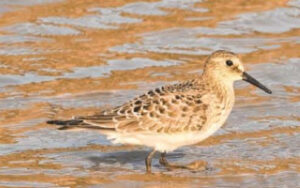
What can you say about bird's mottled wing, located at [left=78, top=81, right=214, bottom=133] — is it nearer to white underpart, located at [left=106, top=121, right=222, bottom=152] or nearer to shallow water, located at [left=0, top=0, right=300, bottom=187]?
white underpart, located at [left=106, top=121, right=222, bottom=152]

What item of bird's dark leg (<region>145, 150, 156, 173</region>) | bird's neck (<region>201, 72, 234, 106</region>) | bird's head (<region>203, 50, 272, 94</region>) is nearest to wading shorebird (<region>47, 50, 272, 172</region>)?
bird's dark leg (<region>145, 150, 156, 173</region>)

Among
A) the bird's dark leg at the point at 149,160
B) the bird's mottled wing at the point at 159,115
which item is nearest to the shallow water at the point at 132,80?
the bird's dark leg at the point at 149,160

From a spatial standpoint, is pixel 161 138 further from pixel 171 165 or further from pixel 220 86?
pixel 220 86

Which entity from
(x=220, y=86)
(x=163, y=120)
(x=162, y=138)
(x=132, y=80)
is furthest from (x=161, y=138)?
(x=132, y=80)

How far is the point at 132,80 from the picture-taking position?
15250 millimetres

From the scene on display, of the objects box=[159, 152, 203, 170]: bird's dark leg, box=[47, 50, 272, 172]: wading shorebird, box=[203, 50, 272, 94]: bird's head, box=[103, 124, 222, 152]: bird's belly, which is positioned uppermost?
box=[203, 50, 272, 94]: bird's head

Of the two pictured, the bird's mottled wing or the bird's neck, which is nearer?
the bird's mottled wing

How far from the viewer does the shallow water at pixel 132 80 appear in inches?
465

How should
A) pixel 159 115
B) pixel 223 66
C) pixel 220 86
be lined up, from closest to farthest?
pixel 159 115 < pixel 220 86 < pixel 223 66

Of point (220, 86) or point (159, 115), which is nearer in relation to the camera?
point (159, 115)

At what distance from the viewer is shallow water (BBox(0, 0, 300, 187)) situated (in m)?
11.8

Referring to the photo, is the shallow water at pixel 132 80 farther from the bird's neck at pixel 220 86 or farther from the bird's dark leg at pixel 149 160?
the bird's neck at pixel 220 86

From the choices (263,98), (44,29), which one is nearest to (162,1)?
(44,29)

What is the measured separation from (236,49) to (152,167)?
5.09 metres
